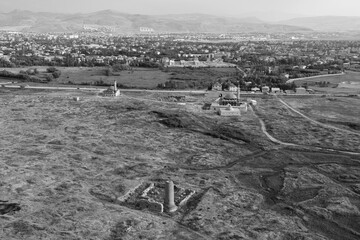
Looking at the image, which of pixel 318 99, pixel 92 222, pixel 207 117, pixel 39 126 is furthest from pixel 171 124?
pixel 318 99

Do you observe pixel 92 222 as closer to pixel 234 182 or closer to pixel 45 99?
pixel 234 182

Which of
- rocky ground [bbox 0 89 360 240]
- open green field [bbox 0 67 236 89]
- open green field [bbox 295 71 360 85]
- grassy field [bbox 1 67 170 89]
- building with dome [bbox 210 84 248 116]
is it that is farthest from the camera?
open green field [bbox 295 71 360 85]

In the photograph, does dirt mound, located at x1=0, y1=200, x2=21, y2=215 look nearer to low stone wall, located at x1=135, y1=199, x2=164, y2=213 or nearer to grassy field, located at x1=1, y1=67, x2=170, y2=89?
low stone wall, located at x1=135, y1=199, x2=164, y2=213

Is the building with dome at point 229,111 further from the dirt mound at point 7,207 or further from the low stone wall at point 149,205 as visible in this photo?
the dirt mound at point 7,207

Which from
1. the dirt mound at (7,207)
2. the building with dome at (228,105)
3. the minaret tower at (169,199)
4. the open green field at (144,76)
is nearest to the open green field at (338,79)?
the open green field at (144,76)

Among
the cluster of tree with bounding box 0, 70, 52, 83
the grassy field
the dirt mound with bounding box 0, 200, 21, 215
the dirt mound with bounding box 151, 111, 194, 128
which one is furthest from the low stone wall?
the cluster of tree with bounding box 0, 70, 52, 83

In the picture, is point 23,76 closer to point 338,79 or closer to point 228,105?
point 228,105

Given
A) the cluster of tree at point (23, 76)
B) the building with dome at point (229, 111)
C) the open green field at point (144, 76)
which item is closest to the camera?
the building with dome at point (229, 111)

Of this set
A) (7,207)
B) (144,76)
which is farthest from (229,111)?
(144,76)
